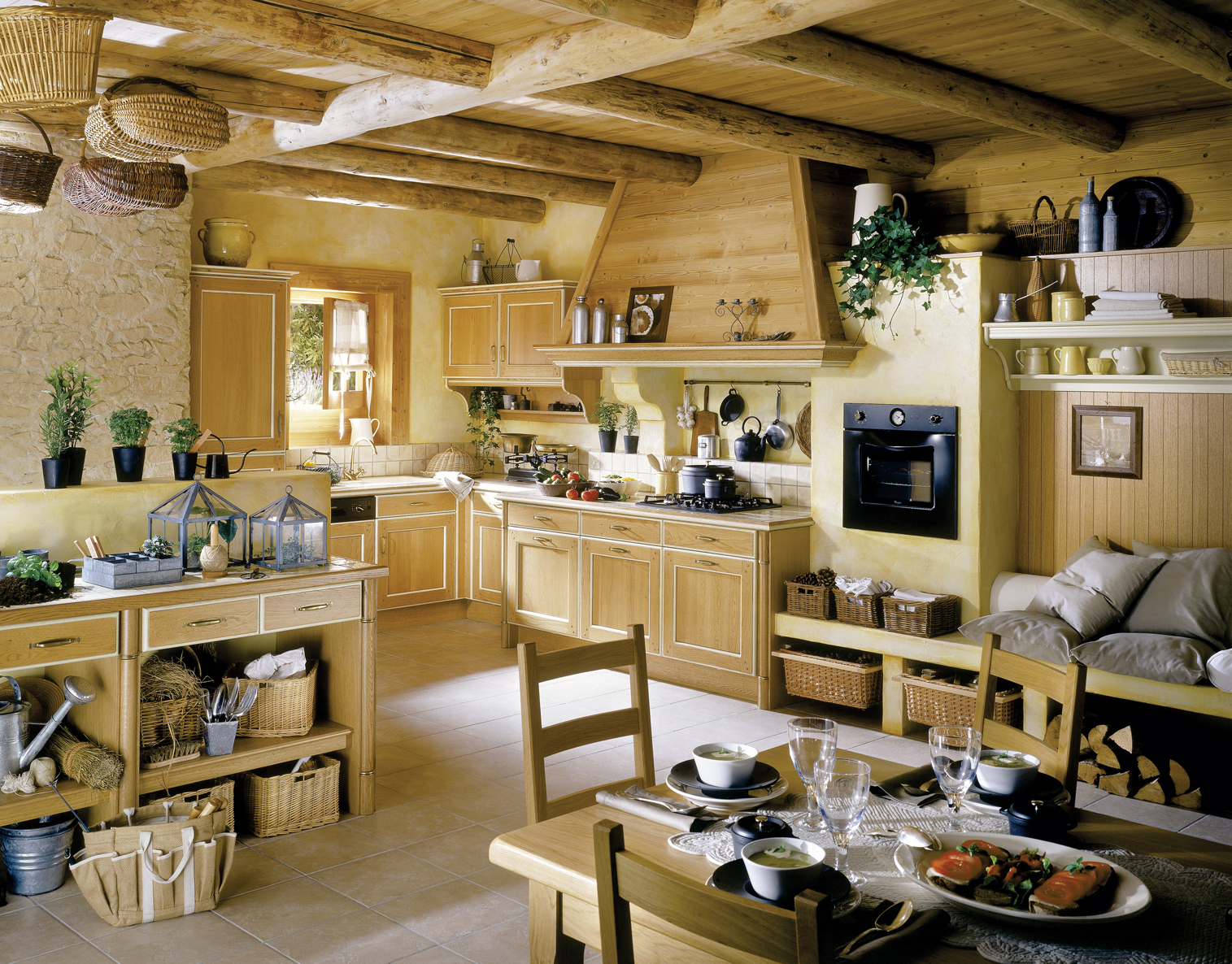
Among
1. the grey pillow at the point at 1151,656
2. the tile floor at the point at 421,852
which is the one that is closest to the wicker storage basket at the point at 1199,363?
the grey pillow at the point at 1151,656

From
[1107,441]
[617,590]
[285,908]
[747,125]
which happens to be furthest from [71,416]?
[1107,441]

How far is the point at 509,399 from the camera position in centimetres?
832

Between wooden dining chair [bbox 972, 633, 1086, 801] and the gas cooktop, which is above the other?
the gas cooktop

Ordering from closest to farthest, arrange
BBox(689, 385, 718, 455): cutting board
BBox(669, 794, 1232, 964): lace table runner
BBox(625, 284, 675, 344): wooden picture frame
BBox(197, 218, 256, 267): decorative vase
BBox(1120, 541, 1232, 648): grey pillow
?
BBox(669, 794, 1232, 964): lace table runner → BBox(1120, 541, 1232, 648): grey pillow → BBox(625, 284, 675, 344): wooden picture frame → BBox(197, 218, 256, 267): decorative vase → BBox(689, 385, 718, 455): cutting board

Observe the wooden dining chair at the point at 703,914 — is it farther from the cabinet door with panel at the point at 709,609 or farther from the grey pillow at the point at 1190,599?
the cabinet door with panel at the point at 709,609

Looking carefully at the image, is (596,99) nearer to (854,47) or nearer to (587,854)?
(854,47)

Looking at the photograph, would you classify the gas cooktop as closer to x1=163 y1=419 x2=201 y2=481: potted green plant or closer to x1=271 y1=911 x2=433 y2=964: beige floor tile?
x1=163 y1=419 x2=201 y2=481: potted green plant

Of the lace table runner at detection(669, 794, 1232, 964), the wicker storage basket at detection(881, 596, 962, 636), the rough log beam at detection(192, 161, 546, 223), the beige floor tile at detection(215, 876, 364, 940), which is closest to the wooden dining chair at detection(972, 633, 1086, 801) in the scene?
the lace table runner at detection(669, 794, 1232, 964)

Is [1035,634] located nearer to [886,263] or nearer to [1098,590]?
[1098,590]

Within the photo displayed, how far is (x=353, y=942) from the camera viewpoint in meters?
3.26

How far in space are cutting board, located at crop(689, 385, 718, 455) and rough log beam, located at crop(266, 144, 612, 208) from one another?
4.83ft

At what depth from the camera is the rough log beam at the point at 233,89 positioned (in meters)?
4.43

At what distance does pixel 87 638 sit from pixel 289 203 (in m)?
4.58

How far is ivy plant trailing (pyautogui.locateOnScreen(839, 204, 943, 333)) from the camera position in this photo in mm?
5352
